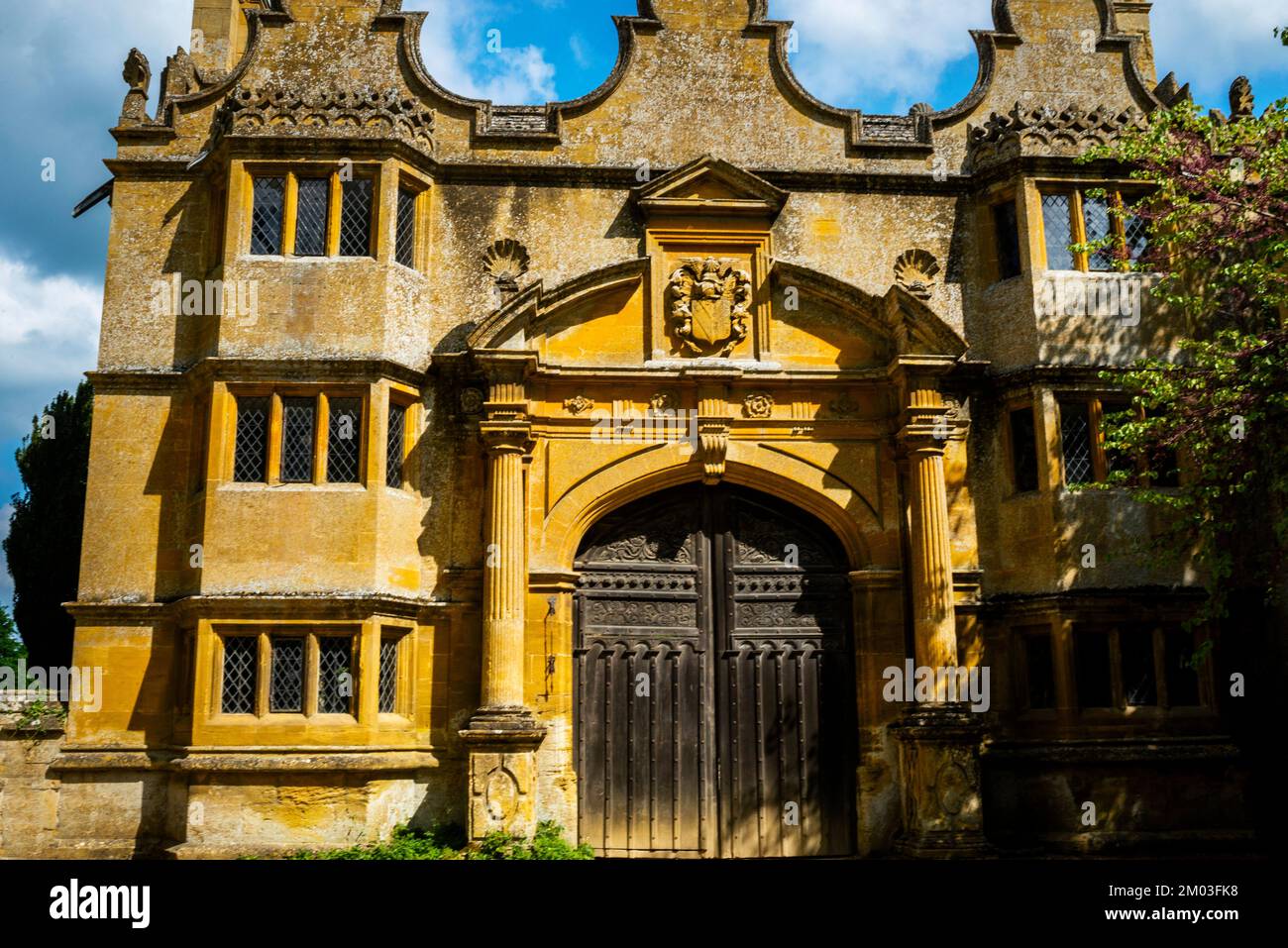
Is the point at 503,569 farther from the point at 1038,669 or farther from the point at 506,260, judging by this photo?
the point at 1038,669

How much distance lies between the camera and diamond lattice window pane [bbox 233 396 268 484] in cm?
1270

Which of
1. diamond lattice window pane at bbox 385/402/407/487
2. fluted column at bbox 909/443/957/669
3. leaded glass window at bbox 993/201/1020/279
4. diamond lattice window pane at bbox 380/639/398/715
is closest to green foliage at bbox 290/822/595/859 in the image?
diamond lattice window pane at bbox 380/639/398/715

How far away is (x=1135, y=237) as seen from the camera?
1377cm

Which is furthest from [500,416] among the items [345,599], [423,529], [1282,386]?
[1282,386]

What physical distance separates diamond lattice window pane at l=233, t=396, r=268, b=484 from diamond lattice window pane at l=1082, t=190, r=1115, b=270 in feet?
31.1

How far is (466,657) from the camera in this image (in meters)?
12.7

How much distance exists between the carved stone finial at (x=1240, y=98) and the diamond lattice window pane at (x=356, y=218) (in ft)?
33.6

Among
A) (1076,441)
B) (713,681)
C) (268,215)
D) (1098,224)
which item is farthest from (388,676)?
(1098,224)

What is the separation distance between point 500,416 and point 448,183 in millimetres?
3071

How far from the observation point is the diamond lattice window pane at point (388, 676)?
12.4 meters
